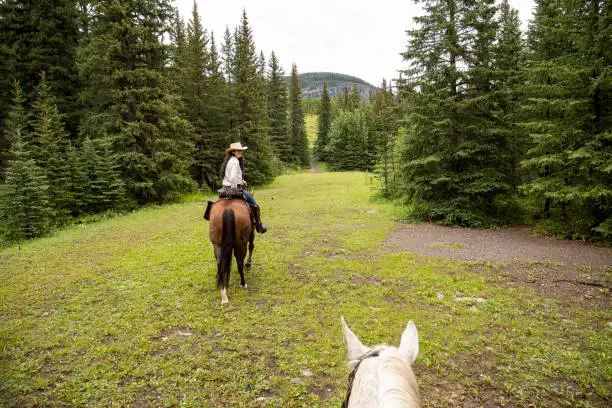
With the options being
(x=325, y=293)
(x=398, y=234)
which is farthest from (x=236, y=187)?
(x=398, y=234)

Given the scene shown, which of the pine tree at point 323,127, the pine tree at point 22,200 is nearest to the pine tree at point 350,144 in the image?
the pine tree at point 323,127

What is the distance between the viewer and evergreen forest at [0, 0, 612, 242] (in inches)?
357

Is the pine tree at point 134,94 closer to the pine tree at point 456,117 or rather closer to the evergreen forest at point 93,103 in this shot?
the evergreen forest at point 93,103

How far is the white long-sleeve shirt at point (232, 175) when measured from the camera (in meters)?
6.46

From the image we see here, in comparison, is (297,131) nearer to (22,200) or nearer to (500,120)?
(500,120)

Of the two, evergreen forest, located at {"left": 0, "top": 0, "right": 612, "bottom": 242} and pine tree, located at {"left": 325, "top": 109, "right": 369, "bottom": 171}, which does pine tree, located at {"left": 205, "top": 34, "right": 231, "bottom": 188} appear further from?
pine tree, located at {"left": 325, "top": 109, "right": 369, "bottom": 171}

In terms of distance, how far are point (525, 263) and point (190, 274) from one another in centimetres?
849

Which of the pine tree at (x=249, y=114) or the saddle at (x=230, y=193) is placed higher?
the pine tree at (x=249, y=114)

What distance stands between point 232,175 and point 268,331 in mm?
3373

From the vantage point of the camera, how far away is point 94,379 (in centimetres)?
370

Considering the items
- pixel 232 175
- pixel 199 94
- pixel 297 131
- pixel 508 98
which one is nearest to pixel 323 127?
pixel 297 131

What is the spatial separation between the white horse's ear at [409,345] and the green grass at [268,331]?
229 centimetres

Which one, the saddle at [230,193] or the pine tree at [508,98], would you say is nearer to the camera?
the saddle at [230,193]

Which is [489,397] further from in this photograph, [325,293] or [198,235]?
[198,235]
